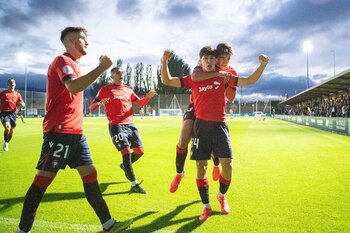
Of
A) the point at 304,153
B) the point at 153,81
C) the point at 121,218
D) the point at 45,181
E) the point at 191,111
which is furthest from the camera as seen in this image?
the point at 153,81

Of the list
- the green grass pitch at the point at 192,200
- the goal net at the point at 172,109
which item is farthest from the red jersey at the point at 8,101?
the goal net at the point at 172,109

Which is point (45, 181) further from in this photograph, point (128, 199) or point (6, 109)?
point (6, 109)

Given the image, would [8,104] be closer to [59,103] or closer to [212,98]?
[59,103]

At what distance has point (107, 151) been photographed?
12086 millimetres

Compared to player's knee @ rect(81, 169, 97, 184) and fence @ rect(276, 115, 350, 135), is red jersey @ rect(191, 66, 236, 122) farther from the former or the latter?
fence @ rect(276, 115, 350, 135)

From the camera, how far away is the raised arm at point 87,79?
3.13 meters

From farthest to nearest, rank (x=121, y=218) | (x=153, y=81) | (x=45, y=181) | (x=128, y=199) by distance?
(x=153, y=81)
(x=128, y=199)
(x=121, y=218)
(x=45, y=181)

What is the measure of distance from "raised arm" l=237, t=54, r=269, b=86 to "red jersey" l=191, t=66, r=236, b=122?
13 cm

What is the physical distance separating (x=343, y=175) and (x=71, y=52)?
6679 mm

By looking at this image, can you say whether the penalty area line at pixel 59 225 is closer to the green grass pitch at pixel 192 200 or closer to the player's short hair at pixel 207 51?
the green grass pitch at pixel 192 200

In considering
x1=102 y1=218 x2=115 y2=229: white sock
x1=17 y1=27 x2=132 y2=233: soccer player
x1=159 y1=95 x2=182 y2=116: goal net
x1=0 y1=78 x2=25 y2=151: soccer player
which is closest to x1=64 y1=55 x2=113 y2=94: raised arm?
x1=17 y1=27 x2=132 y2=233: soccer player

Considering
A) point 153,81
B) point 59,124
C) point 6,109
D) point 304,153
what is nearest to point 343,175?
point 304,153

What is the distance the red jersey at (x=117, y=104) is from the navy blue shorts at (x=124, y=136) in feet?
0.37

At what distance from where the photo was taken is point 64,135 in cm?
355
